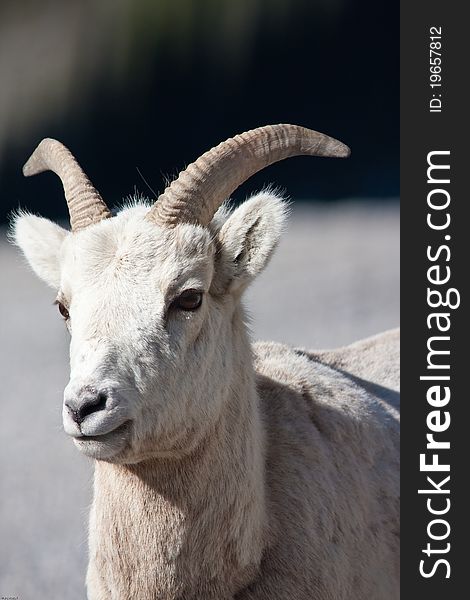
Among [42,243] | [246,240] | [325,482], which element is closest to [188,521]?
[325,482]

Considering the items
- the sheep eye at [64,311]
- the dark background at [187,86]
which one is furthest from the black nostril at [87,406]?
the dark background at [187,86]

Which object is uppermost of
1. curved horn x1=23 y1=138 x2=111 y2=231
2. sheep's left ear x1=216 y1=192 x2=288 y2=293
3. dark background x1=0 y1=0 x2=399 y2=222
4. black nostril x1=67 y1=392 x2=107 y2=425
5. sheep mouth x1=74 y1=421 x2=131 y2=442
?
dark background x1=0 y1=0 x2=399 y2=222

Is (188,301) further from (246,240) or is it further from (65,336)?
(65,336)

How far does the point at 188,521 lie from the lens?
11.5 feet

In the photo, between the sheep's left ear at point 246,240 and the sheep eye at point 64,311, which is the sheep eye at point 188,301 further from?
the sheep eye at point 64,311

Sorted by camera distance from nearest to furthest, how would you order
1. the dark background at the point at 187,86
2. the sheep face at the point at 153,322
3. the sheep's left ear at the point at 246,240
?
the sheep face at the point at 153,322, the sheep's left ear at the point at 246,240, the dark background at the point at 187,86

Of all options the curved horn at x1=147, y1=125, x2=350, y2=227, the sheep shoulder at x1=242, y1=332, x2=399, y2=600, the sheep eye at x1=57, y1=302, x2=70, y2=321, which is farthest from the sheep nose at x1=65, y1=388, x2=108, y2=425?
the sheep shoulder at x1=242, y1=332, x2=399, y2=600

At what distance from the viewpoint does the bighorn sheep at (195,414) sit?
3.23 m

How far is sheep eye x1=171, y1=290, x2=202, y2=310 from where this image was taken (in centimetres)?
338

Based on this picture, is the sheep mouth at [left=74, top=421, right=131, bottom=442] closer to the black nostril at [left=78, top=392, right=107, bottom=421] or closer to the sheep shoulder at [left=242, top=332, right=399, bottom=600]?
the black nostril at [left=78, top=392, right=107, bottom=421]

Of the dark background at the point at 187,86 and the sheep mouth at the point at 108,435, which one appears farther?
the dark background at the point at 187,86

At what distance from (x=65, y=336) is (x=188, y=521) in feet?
18.7

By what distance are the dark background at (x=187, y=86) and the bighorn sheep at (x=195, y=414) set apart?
656 cm

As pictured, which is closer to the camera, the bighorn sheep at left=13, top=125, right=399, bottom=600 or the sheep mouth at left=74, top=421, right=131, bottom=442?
the sheep mouth at left=74, top=421, right=131, bottom=442
